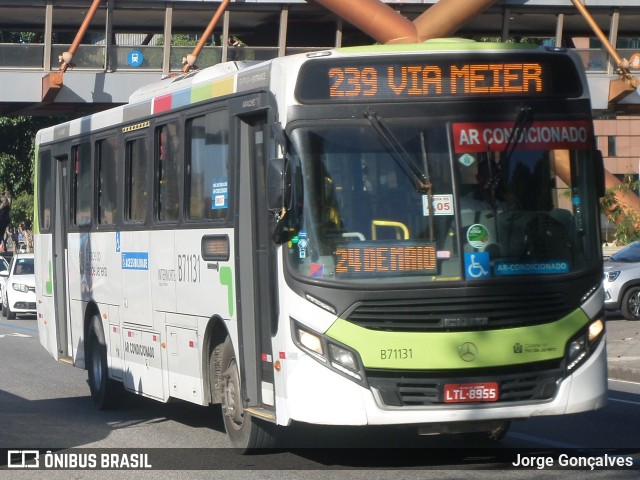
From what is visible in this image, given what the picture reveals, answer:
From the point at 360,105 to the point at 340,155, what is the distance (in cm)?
41

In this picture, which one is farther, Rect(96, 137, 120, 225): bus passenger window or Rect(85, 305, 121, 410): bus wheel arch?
Rect(85, 305, 121, 410): bus wheel arch

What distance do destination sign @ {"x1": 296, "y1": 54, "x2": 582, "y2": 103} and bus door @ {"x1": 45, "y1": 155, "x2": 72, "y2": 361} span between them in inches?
274

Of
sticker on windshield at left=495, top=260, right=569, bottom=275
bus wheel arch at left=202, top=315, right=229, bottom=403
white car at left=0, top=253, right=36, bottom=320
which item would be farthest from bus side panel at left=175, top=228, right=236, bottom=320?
white car at left=0, top=253, right=36, bottom=320

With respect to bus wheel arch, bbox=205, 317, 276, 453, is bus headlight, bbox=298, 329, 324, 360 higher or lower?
higher

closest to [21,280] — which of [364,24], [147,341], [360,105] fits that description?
[364,24]

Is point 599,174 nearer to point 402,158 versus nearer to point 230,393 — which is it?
point 402,158

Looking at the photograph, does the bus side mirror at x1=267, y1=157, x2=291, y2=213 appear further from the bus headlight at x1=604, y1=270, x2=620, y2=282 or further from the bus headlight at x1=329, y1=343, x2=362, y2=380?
the bus headlight at x1=604, y1=270, x2=620, y2=282

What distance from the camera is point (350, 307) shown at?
884 centimetres

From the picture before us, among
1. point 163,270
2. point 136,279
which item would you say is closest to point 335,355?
point 163,270

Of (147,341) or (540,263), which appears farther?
(147,341)

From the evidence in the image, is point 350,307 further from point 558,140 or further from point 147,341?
point 147,341

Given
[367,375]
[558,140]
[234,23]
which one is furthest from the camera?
[234,23]

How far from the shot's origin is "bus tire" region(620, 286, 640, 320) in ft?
82.6

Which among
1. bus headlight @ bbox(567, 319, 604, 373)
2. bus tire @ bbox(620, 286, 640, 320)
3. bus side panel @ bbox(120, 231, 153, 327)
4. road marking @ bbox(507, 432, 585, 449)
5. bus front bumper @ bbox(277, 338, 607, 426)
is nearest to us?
bus front bumper @ bbox(277, 338, 607, 426)
